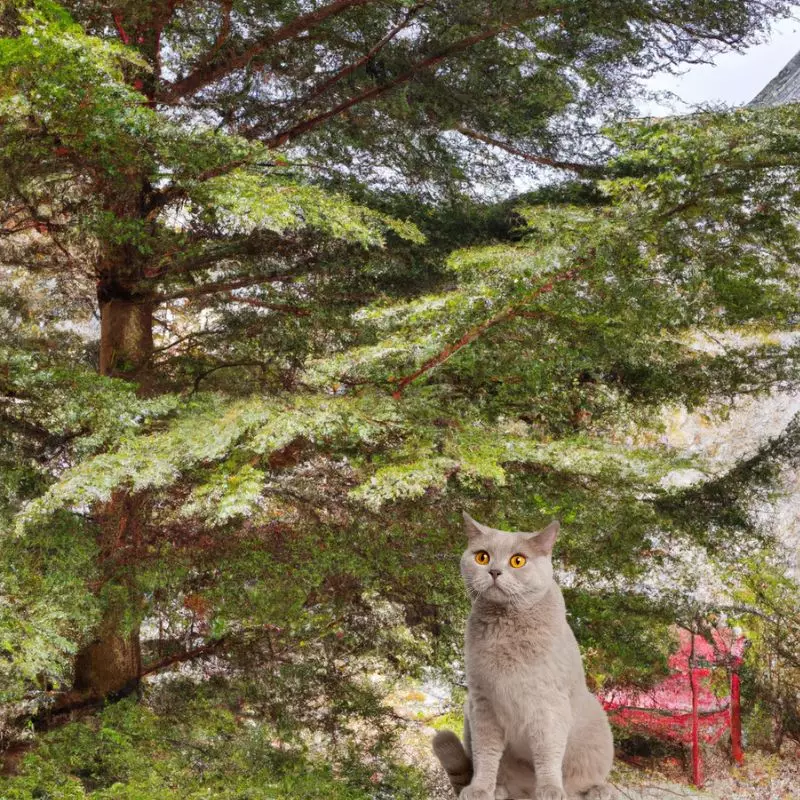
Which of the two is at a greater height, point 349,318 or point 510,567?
point 349,318

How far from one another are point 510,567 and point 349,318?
243 centimetres

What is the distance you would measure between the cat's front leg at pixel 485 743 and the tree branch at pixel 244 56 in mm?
2908

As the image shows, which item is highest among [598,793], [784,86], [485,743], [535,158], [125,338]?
[784,86]

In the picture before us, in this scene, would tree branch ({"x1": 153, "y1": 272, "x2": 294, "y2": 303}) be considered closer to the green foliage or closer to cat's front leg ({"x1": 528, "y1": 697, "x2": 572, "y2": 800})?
the green foliage

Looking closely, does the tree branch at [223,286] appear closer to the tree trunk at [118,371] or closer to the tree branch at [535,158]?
the tree trunk at [118,371]

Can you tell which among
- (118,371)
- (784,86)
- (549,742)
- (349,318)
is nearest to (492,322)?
(349,318)

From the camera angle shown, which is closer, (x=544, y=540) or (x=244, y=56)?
(x=544, y=540)

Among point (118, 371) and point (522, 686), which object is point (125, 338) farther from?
point (522, 686)

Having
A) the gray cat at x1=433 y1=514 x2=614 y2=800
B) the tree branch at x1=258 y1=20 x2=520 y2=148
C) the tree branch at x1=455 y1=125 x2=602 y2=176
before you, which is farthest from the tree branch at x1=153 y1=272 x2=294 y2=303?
the gray cat at x1=433 y1=514 x2=614 y2=800

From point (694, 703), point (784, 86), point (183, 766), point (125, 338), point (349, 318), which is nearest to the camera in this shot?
point (183, 766)

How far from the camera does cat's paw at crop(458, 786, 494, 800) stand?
1.48 metres

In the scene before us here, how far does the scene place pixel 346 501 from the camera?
367 cm

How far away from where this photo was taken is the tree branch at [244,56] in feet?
11.5

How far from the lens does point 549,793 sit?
145 cm
